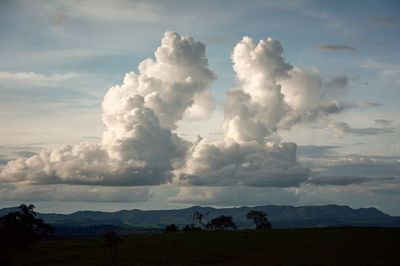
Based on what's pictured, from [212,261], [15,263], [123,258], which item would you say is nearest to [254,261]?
[212,261]

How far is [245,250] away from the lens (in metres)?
122

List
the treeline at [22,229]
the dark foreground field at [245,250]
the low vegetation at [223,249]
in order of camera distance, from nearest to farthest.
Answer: the dark foreground field at [245,250], the low vegetation at [223,249], the treeline at [22,229]

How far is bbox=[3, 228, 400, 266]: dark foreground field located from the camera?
103062mm

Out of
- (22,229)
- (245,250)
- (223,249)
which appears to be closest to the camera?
(245,250)

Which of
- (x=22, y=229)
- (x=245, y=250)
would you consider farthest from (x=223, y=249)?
(x=22, y=229)

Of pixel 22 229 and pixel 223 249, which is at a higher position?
pixel 22 229

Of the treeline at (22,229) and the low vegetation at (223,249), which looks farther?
the treeline at (22,229)

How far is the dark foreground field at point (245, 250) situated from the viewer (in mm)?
103062

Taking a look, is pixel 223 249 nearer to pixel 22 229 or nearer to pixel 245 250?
pixel 245 250

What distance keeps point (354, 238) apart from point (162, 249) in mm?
43937

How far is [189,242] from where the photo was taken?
142 meters

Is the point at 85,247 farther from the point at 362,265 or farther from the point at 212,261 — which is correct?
the point at 362,265

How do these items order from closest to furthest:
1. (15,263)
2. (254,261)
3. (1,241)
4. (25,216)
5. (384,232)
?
(254,261) → (15,263) → (1,241) → (384,232) → (25,216)

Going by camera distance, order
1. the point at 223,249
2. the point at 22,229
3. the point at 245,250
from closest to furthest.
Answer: the point at 245,250, the point at 223,249, the point at 22,229
